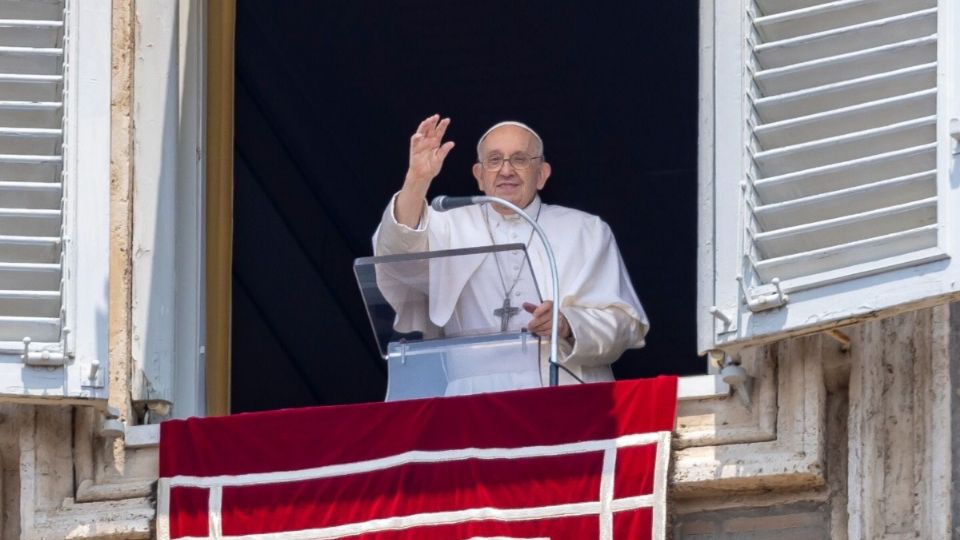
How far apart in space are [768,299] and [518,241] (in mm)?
1314

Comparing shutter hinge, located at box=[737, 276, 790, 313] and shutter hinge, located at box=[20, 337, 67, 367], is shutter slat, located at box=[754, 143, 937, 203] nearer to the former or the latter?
shutter hinge, located at box=[737, 276, 790, 313]

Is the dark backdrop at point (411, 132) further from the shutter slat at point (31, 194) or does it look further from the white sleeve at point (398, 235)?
the shutter slat at point (31, 194)

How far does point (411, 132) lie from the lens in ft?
34.8

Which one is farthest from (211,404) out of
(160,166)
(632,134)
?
(632,134)

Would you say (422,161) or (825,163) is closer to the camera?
(825,163)

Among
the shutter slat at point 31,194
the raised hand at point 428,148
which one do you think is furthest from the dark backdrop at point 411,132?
the shutter slat at point 31,194

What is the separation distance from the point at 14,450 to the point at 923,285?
2.09 metres

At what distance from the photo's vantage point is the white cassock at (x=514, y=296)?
8.68 meters

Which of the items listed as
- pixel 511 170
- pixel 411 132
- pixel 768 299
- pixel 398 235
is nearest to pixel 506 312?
pixel 398 235

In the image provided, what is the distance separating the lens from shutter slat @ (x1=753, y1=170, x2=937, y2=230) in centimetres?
796

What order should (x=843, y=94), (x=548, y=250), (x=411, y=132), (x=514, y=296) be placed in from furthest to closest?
(x=411, y=132) → (x=514, y=296) → (x=548, y=250) → (x=843, y=94)

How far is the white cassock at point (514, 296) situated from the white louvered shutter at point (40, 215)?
0.78 meters

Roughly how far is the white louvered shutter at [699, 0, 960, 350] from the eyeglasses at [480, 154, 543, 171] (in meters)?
1.01

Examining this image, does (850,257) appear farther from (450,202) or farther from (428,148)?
(428,148)
